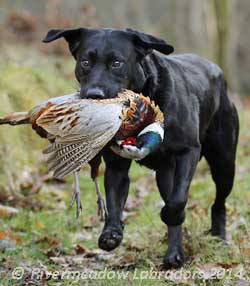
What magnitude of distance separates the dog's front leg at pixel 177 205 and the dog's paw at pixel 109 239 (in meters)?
0.38

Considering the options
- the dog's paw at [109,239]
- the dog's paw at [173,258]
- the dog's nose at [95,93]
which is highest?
the dog's nose at [95,93]

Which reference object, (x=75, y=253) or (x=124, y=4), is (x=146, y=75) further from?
(x=124, y=4)

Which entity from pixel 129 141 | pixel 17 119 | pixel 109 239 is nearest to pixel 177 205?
pixel 109 239

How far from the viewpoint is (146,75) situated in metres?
A: 5.55

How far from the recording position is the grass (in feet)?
17.4

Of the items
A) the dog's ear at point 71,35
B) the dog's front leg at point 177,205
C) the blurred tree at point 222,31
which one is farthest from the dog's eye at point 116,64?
the blurred tree at point 222,31

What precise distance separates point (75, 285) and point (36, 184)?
11.7ft

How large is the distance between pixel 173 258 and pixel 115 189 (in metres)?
0.67

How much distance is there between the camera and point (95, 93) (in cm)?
500

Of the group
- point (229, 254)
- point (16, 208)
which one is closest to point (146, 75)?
point (229, 254)

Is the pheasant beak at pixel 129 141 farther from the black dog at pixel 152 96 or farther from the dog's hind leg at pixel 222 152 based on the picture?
the dog's hind leg at pixel 222 152

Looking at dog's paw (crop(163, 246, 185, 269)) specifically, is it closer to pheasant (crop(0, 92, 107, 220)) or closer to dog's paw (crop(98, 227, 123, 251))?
dog's paw (crop(98, 227, 123, 251))

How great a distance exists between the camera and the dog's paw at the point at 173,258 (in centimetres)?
552

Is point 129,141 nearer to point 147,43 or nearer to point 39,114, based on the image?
point 39,114
